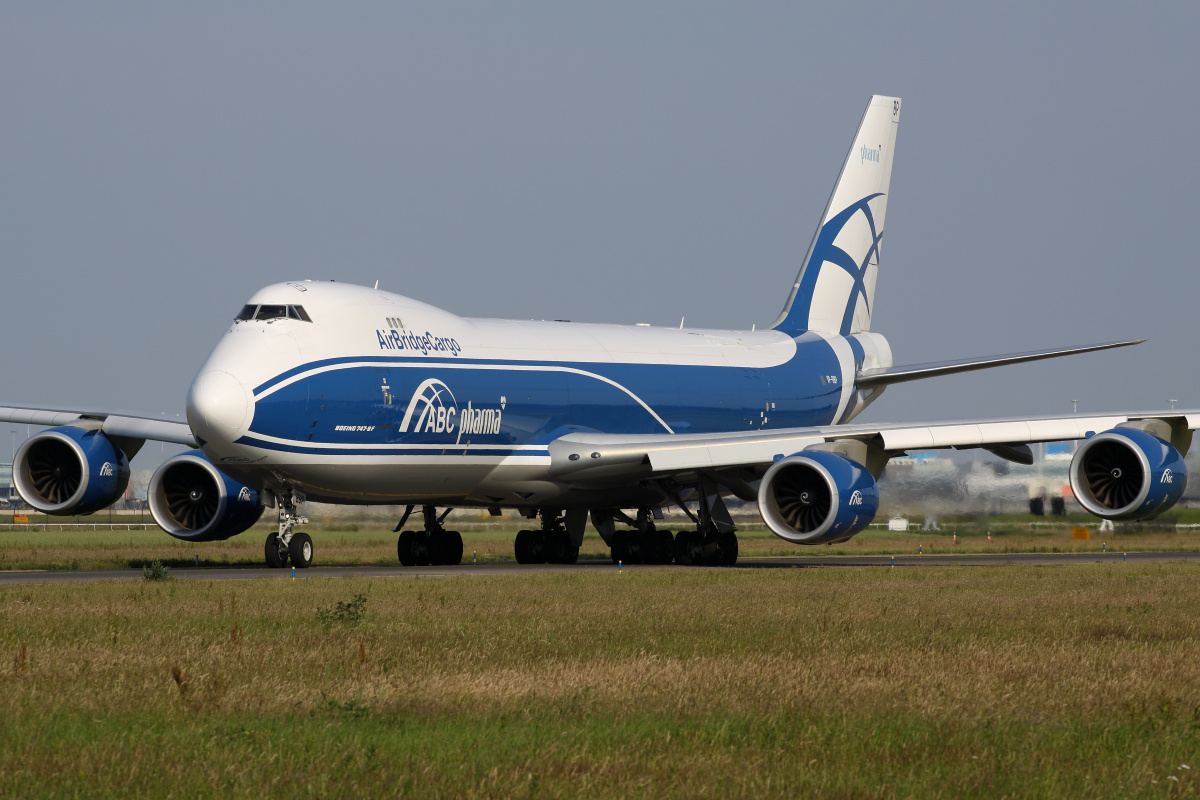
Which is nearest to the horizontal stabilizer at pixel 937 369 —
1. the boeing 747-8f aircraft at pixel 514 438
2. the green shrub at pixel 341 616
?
the boeing 747-8f aircraft at pixel 514 438

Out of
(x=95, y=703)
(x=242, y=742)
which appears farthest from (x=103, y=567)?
(x=242, y=742)

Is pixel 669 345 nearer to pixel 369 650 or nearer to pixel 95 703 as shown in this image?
pixel 369 650

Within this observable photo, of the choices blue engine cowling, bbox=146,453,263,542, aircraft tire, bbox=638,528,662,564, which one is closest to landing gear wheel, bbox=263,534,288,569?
blue engine cowling, bbox=146,453,263,542

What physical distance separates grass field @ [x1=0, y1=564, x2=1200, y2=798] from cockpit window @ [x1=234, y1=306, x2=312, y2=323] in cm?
737

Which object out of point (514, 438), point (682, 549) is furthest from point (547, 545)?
point (514, 438)

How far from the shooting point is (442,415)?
25.2 m

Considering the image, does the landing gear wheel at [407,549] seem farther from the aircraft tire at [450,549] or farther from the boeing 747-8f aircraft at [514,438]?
the aircraft tire at [450,549]

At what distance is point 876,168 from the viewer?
3925cm

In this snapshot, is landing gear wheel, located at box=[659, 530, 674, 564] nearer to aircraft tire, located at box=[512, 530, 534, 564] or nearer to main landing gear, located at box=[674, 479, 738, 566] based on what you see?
main landing gear, located at box=[674, 479, 738, 566]

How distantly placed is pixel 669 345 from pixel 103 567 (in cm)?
1186

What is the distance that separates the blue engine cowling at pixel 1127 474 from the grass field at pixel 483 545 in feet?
34.4

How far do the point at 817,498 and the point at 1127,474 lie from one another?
493 centimetres

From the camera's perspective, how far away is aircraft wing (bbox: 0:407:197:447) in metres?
27.4

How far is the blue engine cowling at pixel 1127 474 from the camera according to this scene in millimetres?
24094
